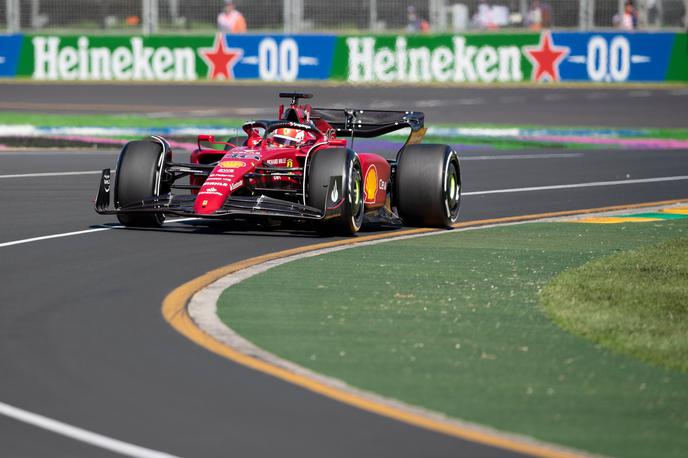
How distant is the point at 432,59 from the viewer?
3831 cm

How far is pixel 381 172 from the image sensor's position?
1370 centimetres

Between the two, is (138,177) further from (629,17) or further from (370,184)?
(629,17)

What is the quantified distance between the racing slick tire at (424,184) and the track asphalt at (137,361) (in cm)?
110

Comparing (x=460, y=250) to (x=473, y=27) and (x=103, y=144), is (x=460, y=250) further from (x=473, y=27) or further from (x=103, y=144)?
(x=473, y=27)

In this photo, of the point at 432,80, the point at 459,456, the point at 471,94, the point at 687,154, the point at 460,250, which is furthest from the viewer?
the point at 432,80

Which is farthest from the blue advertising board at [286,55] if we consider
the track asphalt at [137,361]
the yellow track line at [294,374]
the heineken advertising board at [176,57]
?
the yellow track line at [294,374]

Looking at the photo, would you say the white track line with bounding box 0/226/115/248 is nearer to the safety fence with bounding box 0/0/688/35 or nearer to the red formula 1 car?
the red formula 1 car

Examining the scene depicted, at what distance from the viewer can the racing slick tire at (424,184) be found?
1346 cm

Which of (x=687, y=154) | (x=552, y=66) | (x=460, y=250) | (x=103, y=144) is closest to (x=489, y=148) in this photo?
(x=687, y=154)

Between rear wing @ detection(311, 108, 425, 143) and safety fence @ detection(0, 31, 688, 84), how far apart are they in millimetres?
23048

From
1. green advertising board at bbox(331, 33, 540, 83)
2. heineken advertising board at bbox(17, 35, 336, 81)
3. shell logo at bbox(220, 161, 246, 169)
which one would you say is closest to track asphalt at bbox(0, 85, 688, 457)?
shell logo at bbox(220, 161, 246, 169)

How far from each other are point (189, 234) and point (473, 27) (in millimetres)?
26364

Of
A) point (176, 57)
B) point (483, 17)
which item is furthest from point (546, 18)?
point (176, 57)

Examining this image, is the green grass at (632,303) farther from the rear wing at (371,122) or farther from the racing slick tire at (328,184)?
the rear wing at (371,122)
